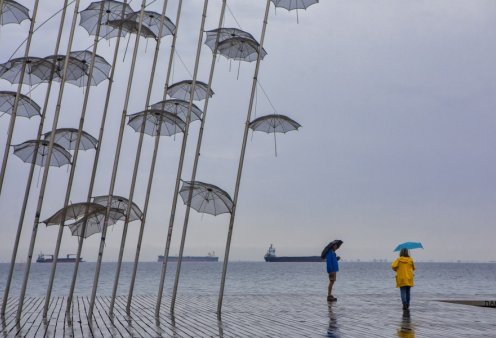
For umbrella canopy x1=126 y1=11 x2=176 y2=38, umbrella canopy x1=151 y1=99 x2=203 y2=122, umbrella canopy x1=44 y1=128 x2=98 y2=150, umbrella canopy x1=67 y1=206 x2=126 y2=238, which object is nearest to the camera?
umbrella canopy x1=67 y1=206 x2=126 y2=238

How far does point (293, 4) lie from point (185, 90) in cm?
479

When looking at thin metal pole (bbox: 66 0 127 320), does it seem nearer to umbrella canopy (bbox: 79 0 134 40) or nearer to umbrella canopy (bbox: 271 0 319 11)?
umbrella canopy (bbox: 79 0 134 40)

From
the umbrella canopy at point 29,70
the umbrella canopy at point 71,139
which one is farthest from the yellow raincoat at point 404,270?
the umbrella canopy at point 29,70

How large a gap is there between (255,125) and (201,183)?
2687 mm

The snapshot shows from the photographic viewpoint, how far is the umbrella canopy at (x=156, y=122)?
15.5 metres

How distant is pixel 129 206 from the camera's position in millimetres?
15352

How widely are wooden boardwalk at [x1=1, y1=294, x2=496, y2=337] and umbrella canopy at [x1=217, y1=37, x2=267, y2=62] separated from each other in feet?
25.2

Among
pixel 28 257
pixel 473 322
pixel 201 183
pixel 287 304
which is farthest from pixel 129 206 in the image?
pixel 473 322

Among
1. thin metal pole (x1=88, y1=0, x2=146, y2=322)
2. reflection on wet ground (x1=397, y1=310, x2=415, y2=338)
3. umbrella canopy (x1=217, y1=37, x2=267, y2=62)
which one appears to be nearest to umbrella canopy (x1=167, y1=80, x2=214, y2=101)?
umbrella canopy (x1=217, y1=37, x2=267, y2=62)

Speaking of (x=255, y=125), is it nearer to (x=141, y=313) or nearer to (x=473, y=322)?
(x=141, y=313)

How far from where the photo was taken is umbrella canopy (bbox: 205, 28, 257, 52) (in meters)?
16.4

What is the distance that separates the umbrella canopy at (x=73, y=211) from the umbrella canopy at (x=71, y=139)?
137 inches

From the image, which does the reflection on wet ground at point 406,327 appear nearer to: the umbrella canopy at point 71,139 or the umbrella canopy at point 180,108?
the umbrella canopy at point 180,108

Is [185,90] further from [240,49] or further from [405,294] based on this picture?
[405,294]
